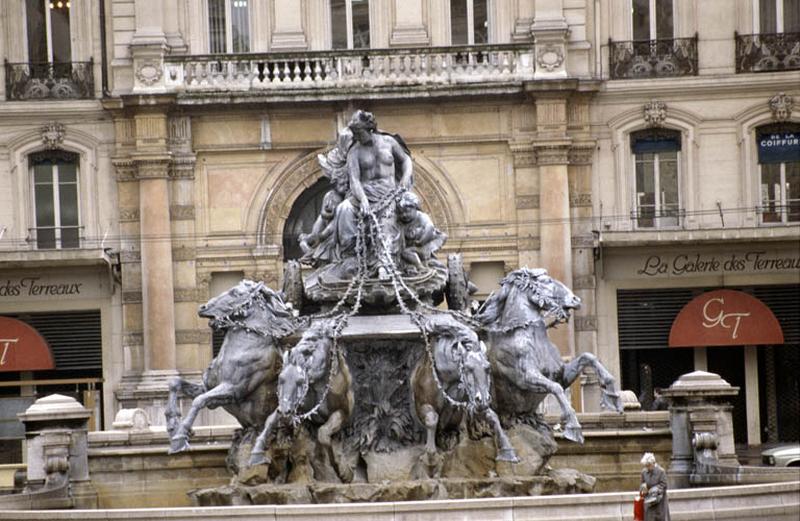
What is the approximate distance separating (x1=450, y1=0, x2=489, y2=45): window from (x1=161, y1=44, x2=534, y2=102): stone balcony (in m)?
1.42

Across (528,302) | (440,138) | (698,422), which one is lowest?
(698,422)

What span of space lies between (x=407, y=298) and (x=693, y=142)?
20.3m

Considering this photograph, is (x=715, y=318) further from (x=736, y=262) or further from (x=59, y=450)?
(x=59, y=450)

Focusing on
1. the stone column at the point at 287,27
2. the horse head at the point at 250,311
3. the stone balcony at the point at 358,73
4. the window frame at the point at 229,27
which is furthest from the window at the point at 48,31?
the horse head at the point at 250,311

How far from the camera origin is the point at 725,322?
4362cm

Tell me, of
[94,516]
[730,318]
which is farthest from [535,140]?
[94,516]

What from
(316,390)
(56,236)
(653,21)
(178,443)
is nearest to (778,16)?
(653,21)

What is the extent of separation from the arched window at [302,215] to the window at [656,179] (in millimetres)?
6301

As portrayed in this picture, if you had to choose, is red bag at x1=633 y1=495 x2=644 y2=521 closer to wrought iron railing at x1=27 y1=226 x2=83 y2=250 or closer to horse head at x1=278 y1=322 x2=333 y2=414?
horse head at x1=278 y1=322 x2=333 y2=414

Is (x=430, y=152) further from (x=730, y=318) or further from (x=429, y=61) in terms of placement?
(x=730, y=318)

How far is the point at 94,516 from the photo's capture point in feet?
67.1

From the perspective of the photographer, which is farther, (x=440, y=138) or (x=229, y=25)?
(x=229, y=25)

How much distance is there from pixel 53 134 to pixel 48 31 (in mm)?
2277

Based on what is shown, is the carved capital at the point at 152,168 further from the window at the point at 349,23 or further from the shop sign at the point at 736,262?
the shop sign at the point at 736,262
